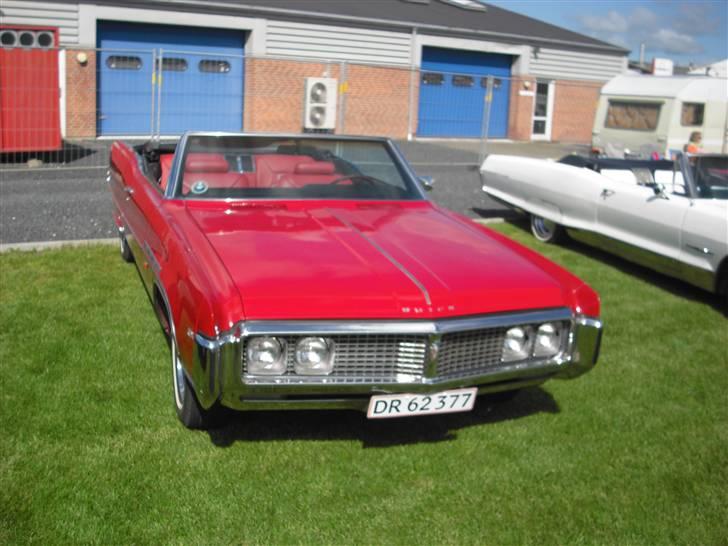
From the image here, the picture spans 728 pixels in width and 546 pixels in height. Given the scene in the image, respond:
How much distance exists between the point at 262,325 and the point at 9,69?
10520mm

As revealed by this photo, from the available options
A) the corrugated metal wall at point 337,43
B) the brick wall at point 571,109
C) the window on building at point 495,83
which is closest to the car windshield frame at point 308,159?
the corrugated metal wall at point 337,43

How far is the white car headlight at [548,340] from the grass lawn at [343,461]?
1.81ft

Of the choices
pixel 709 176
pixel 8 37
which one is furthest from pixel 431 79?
pixel 709 176

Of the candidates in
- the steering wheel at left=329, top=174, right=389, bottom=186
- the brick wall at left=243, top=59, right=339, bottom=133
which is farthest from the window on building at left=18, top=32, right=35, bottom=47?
the steering wheel at left=329, top=174, right=389, bottom=186

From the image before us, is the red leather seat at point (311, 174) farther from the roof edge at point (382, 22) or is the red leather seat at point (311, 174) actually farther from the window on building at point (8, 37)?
the roof edge at point (382, 22)

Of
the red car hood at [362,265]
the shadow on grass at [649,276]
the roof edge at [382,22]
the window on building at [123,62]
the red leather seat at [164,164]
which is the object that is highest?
the roof edge at [382,22]

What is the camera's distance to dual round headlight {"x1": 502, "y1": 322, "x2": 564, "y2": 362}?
12.5ft

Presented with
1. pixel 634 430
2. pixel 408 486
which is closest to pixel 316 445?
pixel 408 486

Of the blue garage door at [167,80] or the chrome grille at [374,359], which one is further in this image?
the blue garage door at [167,80]

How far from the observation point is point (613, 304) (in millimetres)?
6910

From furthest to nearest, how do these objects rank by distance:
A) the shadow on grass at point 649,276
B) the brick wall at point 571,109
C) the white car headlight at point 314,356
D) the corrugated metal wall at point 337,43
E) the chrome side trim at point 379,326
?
Answer: the brick wall at point 571,109 → the corrugated metal wall at point 337,43 → the shadow on grass at point 649,276 → the white car headlight at point 314,356 → the chrome side trim at point 379,326

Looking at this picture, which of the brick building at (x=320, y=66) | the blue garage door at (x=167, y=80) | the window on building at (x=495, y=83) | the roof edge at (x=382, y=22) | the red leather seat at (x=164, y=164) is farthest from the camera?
the window on building at (x=495, y=83)

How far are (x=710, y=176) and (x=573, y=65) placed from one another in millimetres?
19716

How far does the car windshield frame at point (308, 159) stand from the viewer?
4953 mm
